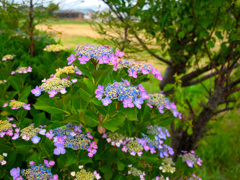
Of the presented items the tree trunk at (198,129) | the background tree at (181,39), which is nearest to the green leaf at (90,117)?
the background tree at (181,39)

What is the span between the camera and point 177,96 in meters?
1.91

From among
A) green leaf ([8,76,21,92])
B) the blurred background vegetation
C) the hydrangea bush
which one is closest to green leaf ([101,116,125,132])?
the hydrangea bush

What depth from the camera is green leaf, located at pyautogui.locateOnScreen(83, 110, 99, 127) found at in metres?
0.99

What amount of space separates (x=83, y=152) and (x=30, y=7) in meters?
1.69

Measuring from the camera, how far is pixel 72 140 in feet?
3.52

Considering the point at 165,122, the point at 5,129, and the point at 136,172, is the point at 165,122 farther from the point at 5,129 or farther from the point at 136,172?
the point at 5,129

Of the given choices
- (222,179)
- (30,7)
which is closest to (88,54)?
(30,7)

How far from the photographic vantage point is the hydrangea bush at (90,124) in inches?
39.8

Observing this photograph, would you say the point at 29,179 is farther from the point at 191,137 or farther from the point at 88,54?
the point at 191,137

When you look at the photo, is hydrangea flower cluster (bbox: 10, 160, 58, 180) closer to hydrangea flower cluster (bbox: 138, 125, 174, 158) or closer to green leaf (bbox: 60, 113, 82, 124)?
green leaf (bbox: 60, 113, 82, 124)

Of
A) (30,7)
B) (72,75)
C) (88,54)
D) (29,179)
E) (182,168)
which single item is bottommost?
(182,168)

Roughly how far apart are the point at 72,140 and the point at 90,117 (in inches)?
6.3

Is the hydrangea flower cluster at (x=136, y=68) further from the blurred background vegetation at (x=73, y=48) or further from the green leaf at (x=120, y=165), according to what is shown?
the blurred background vegetation at (x=73, y=48)

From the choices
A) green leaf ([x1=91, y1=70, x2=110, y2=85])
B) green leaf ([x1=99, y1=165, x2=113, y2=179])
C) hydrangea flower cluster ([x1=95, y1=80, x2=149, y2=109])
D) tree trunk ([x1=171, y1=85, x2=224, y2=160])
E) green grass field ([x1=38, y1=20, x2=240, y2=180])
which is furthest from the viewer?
green grass field ([x1=38, y1=20, x2=240, y2=180])
